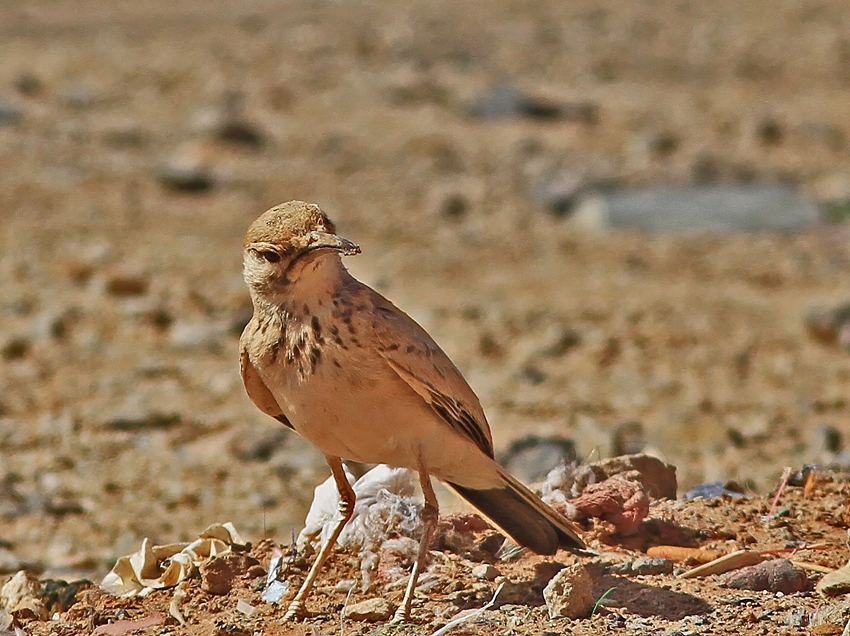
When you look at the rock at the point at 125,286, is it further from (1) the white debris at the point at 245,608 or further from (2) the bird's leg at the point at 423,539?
(2) the bird's leg at the point at 423,539

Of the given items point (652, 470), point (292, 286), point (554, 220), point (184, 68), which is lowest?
point (652, 470)

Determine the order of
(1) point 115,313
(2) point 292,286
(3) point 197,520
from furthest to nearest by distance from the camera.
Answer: (1) point 115,313 → (3) point 197,520 → (2) point 292,286

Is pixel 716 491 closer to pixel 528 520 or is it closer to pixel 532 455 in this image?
pixel 528 520

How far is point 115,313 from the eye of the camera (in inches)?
420

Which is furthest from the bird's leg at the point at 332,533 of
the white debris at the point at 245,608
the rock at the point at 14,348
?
the rock at the point at 14,348

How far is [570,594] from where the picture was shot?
4.55m

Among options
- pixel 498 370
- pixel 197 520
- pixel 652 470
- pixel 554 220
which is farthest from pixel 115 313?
pixel 652 470

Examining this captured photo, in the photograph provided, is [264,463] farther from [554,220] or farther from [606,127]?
[606,127]

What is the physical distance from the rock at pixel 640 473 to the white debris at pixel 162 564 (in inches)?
53.5

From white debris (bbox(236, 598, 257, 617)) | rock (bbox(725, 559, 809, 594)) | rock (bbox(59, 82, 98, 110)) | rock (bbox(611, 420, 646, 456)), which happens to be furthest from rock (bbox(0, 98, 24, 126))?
rock (bbox(725, 559, 809, 594))

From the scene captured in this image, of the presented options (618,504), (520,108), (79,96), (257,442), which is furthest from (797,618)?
(79,96)

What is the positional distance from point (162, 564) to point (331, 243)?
1.62 metres

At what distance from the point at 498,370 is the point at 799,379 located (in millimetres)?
2115

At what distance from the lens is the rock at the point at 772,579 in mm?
4793
